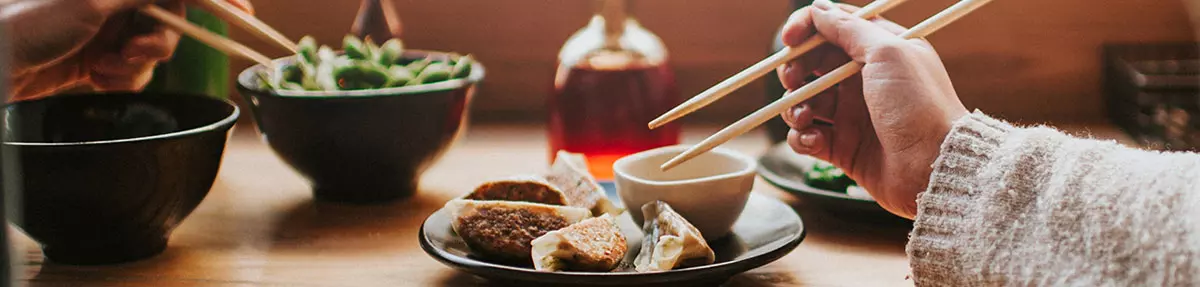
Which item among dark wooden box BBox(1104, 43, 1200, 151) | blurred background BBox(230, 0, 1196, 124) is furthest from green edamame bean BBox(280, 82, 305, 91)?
dark wooden box BBox(1104, 43, 1200, 151)

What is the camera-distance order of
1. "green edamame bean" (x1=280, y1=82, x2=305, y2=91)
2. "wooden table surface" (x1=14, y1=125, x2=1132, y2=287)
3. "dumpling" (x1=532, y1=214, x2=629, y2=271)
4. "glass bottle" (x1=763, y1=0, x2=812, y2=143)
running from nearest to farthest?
"dumpling" (x1=532, y1=214, x2=629, y2=271) < "wooden table surface" (x1=14, y1=125, x2=1132, y2=287) < "green edamame bean" (x1=280, y1=82, x2=305, y2=91) < "glass bottle" (x1=763, y1=0, x2=812, y2=143)

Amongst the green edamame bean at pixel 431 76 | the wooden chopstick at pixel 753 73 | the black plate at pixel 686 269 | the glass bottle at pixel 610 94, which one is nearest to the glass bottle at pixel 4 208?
the black plate at pixel 686 269

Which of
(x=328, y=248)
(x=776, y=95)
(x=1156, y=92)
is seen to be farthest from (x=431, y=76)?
(x=1156, y=92)

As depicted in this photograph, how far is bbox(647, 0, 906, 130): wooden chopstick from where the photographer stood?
0.85 m

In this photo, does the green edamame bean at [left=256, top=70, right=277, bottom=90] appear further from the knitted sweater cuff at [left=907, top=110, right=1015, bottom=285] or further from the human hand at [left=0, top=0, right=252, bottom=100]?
the knitted sweater cuff at [left=907, top=110, right=1015, bottom=285]

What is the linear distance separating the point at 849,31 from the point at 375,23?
77 centimetres

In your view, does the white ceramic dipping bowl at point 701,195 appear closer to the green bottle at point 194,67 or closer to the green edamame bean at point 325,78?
the green edamame bean at point 325,78

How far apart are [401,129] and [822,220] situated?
1.47ft

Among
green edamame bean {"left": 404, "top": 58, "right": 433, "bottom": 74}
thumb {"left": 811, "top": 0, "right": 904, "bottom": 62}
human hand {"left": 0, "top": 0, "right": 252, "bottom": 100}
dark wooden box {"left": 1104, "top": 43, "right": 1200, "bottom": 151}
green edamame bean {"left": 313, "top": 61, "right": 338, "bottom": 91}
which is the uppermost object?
thumb {"left": 811, "top": 0, "right": 904, "bottom": 62}

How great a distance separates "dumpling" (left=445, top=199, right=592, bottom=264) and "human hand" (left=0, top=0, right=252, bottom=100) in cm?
43

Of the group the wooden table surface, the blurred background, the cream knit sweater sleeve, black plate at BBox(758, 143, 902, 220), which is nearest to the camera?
the cream knit sweater sleeve

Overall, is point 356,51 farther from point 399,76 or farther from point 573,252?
point 573,252

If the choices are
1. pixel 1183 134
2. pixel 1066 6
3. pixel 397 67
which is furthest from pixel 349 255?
pixel 1066 6

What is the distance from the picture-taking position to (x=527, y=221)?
0.83 meters
